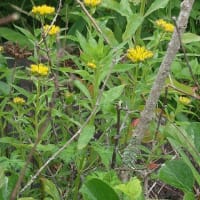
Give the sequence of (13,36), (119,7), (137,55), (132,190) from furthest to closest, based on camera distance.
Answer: (13,36)
(119,7)
(137,55)
(132,190)

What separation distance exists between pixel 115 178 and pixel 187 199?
7.5 inches

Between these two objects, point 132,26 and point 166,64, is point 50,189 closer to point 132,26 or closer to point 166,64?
point 166,64

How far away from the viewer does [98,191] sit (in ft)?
4.50

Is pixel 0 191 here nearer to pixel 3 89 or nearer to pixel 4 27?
pixel 3 89

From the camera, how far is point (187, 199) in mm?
1407

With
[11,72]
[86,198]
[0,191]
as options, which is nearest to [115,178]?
[86,198]

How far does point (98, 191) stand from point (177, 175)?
0.74 ft

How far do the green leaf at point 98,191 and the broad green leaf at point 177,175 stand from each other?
0.16 metres

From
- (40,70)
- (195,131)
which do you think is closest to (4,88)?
(40,70)

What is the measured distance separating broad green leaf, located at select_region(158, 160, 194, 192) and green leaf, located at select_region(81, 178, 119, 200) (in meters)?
0.16

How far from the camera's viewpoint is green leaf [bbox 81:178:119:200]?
4.46 feet

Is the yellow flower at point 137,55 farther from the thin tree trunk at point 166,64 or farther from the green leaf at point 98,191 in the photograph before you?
the green leaf at point 98,191

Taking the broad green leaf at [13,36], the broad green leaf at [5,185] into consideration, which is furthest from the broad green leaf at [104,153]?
the broad green leaf at [13,36]

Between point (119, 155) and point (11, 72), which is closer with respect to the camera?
point (119, 155)
